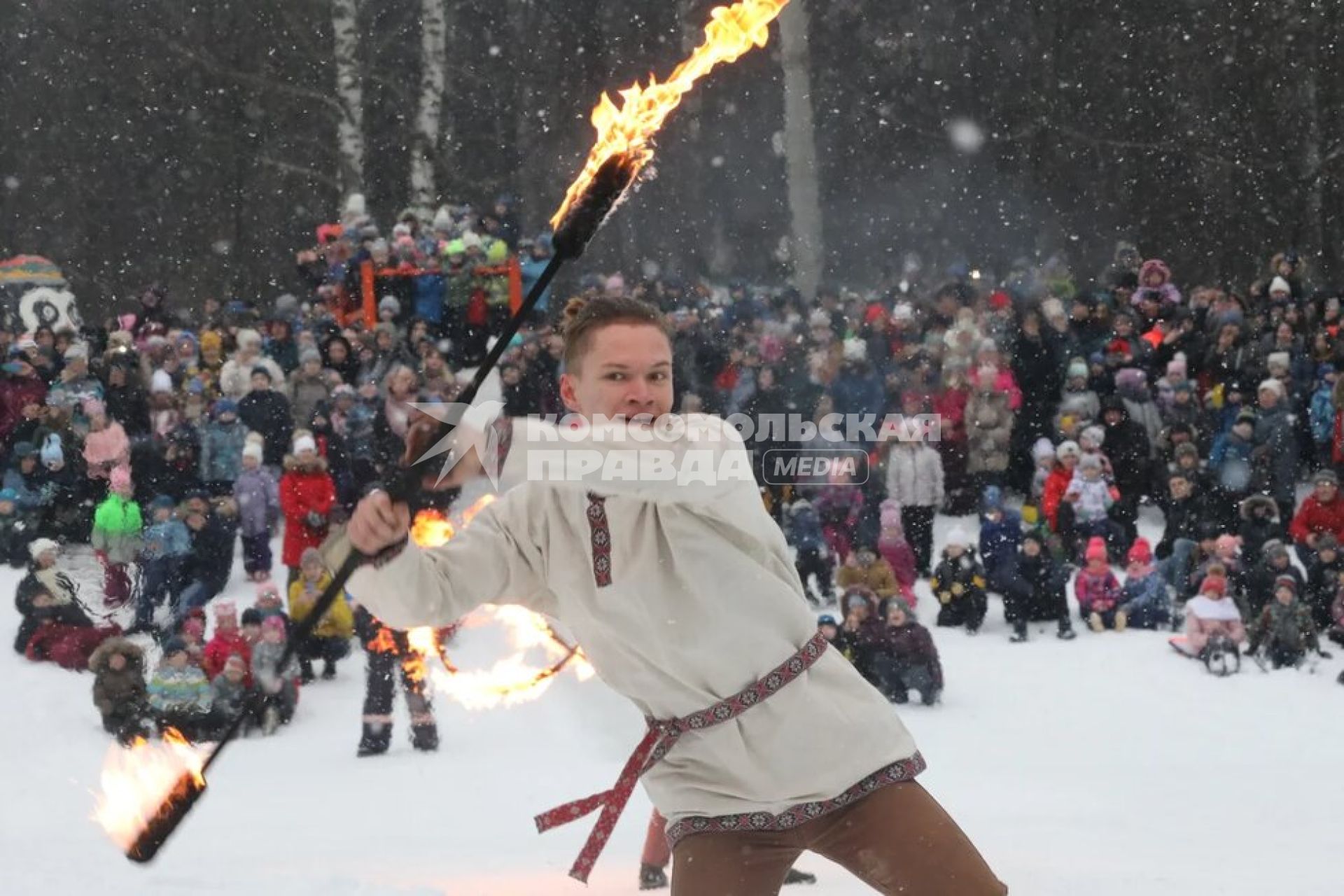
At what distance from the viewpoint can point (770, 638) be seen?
9.68ft

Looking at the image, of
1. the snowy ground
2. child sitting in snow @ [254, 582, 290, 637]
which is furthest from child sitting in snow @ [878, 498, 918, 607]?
child sitting in snow @ [254, 582, 290, 637]

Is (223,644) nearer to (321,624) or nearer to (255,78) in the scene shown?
(321,624)

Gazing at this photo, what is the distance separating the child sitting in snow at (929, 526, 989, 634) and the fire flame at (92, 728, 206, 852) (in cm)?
632

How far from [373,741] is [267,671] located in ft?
1.87

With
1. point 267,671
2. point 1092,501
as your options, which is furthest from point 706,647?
point 1092,501

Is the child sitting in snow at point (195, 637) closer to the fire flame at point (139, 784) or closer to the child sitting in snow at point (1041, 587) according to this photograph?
the child sitting in snow at point (1041, 587)

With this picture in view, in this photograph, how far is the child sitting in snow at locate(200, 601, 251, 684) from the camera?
7871 mm

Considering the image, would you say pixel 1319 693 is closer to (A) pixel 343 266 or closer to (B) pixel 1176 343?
(B) pixel 1176 343

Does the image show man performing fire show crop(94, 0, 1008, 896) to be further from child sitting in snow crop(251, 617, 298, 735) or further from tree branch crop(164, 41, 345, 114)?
tree branch crop(164, 41, 345, 114)

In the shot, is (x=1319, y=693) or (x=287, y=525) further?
(x=287, y=525)

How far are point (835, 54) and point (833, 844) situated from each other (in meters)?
18.2

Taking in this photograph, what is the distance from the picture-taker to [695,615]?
292 cm

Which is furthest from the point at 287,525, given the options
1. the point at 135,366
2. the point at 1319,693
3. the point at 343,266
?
the point at 1319,693

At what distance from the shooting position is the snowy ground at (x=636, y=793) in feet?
18.0
